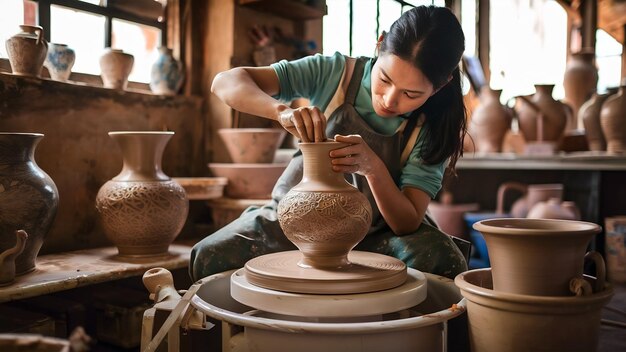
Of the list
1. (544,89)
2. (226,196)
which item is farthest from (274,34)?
(544,89)

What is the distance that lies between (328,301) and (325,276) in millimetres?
87

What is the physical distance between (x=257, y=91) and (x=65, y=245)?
1.59 meters

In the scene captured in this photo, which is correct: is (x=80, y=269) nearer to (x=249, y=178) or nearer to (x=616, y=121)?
(x=249, y=178)

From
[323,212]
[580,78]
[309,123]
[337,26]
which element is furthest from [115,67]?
[580,78]

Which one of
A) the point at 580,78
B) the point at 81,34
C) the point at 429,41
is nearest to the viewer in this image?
the point at 429,41

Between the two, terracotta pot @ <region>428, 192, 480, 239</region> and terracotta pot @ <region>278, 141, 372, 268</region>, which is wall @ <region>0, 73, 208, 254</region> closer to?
terracotta pot @ <region>278, 141, 372, 268</region>

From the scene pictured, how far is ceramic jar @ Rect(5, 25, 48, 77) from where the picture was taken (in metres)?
2.54

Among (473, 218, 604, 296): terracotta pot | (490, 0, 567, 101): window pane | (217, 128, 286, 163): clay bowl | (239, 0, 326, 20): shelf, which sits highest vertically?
(490, 0, 567, 101): window pane

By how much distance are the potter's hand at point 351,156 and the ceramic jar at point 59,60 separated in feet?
6.01

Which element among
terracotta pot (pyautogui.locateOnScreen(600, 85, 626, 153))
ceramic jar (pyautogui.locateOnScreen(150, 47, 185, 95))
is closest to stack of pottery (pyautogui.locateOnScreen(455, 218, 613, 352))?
ceramic jar (pyautogui.locateOnScreen(150, 47, 185, 95))

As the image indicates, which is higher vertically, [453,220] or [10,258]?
[10,258]

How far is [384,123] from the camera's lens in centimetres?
222

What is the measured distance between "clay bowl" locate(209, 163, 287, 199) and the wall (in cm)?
50

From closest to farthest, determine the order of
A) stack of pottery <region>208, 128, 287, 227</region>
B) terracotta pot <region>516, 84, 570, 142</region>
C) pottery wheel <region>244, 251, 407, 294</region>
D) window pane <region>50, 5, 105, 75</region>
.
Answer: pottery wheel <region>244, 251, 407, 294</region> < window pane <region>50, 5, 105, 75</region> < stack of pottery <region>208, 128, 287, 227</region> < terracotta pot <region>516, 84, 570, 142</region>
